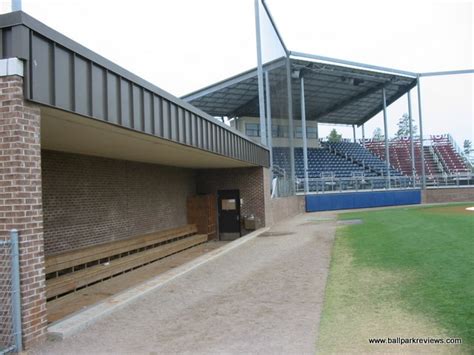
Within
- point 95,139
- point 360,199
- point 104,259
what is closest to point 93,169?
point 104,259

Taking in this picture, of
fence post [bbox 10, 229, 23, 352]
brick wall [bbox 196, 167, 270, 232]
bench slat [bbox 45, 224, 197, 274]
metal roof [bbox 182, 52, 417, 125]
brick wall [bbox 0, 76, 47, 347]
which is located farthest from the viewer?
metal roof [bbox 182, 52, 417, 125]

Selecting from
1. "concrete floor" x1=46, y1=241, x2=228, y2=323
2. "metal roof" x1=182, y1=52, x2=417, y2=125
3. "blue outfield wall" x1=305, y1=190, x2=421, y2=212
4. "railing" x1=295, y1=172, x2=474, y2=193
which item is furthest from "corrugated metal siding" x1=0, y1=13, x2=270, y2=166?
"railing" x1=295, y1=172, x2=474, y2=193

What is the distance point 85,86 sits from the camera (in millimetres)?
5867

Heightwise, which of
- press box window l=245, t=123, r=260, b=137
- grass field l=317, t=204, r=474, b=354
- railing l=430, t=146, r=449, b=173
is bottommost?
grass field l=317, t=204, r=474, b=354

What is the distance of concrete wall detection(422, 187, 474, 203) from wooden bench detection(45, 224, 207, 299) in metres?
25.0

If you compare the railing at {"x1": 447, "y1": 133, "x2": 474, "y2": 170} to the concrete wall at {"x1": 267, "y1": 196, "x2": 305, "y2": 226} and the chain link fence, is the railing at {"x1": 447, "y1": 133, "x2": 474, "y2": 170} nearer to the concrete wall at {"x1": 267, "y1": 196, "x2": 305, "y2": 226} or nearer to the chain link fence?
the concrete wall at {"x1": 267, "y1": 196, "x2": 305, "y2": 226}

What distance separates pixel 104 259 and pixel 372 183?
2473 cm

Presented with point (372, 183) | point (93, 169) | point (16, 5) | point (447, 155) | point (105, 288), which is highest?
point (447, 155)

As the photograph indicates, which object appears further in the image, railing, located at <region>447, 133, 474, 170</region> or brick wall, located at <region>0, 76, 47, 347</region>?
railing, located at <region>447, 133, 474, 170</region>

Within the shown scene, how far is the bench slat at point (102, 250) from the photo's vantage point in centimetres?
902

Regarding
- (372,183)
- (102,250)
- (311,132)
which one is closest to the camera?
(102,250)

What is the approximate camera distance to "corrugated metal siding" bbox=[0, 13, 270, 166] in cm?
484

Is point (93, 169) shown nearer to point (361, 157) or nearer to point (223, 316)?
point (223, 316)

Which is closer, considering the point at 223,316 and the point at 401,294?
the point at 223,316
